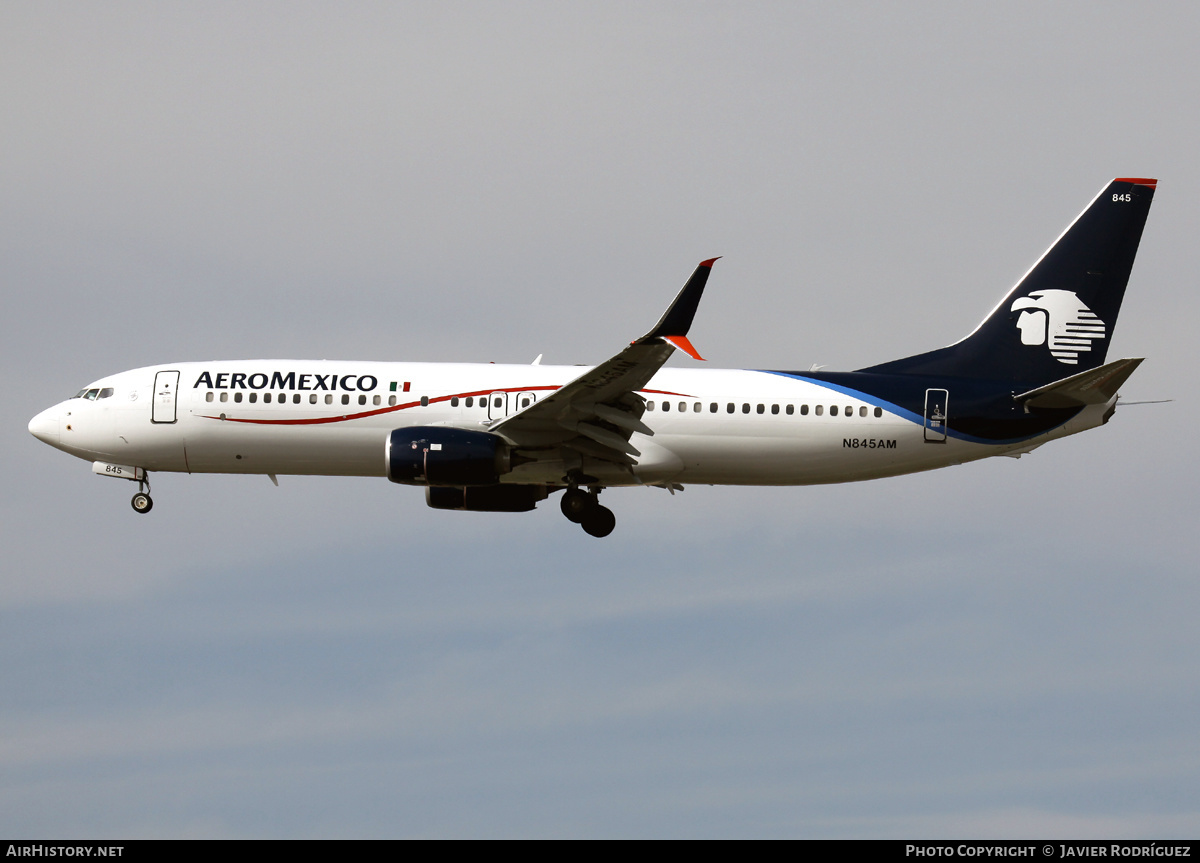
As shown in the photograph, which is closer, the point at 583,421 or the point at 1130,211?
the point at 583,421

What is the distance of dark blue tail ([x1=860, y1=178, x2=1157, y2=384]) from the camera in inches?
1622

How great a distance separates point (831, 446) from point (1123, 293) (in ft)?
33.5

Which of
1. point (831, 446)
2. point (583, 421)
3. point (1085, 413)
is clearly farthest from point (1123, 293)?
point (583, 421)

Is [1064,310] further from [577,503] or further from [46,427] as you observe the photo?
[46,427]

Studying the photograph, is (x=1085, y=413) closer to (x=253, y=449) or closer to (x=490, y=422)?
(x=490, y=422)

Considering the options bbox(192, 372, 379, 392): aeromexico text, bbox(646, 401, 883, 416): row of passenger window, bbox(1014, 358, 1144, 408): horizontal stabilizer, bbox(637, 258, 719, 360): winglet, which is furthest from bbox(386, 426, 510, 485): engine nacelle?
bbox(1014, 358, 1144, 408): horizontal stabilizer

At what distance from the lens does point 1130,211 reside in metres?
42.3

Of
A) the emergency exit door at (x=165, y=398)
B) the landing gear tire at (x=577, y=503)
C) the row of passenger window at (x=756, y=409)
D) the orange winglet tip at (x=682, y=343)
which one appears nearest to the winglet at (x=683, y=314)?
the orange winglet tip at (x=682, y=343)

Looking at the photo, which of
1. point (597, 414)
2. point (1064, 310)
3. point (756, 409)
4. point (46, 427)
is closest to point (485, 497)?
point (597, 414)

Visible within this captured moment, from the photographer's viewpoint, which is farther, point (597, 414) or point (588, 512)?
point (588, 512)

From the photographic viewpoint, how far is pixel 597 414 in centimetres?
3775

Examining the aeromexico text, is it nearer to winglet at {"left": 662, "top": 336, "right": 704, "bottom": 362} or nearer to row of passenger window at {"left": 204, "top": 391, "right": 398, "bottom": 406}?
row of passenger window at {"left": 204, "top": 391, "right": 398, "bottom": 406}

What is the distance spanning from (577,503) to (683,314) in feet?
31.1
